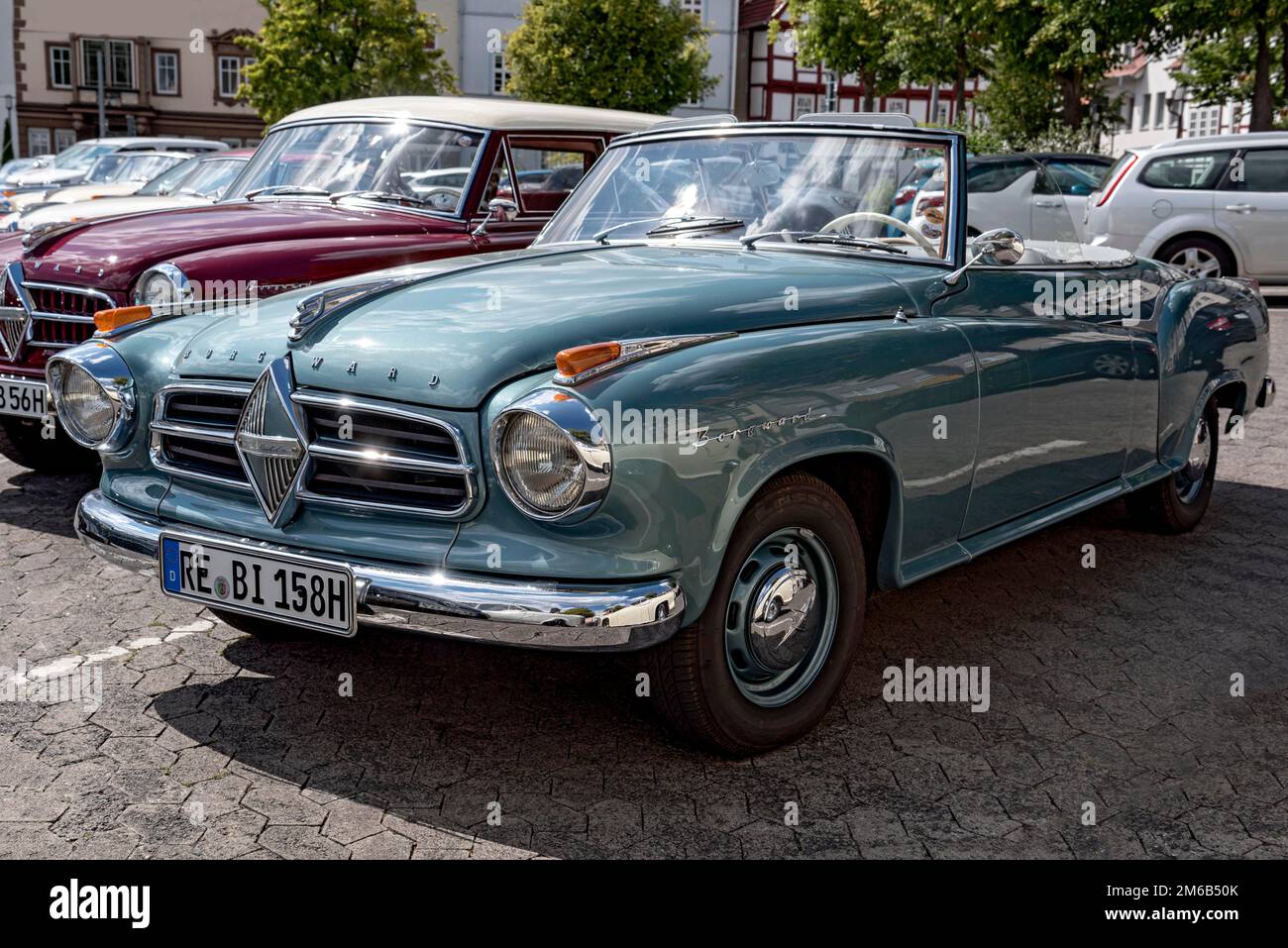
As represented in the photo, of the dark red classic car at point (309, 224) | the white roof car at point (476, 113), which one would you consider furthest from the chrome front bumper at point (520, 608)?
the white roof car at point (476, 113)

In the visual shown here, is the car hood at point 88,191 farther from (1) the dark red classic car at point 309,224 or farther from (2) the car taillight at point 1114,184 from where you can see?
(2) the car taillight at point 1114,184

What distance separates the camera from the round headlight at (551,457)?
10.6 feet

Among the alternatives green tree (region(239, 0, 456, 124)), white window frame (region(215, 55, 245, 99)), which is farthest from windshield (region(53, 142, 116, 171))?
white window frame (region(215, 55, 245, 99))

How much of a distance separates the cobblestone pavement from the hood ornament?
114 centimetres

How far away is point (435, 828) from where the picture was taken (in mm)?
3402

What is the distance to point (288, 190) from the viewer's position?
25.3ft

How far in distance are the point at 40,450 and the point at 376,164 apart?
227cm

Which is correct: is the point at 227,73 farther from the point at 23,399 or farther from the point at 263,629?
the point at 263,629

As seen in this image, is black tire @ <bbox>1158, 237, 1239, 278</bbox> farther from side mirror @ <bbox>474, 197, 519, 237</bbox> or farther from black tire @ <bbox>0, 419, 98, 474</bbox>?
black tire @ <bbox>0, 419, 98, 474</bbox>

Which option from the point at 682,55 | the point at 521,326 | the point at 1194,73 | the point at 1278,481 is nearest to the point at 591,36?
the point at 682,55

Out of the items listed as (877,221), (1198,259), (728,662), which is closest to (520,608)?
(728,662)

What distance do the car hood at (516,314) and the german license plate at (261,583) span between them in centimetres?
47

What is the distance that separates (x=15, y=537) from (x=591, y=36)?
3785 centimetres

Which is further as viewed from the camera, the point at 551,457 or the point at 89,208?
the point at 89,208
